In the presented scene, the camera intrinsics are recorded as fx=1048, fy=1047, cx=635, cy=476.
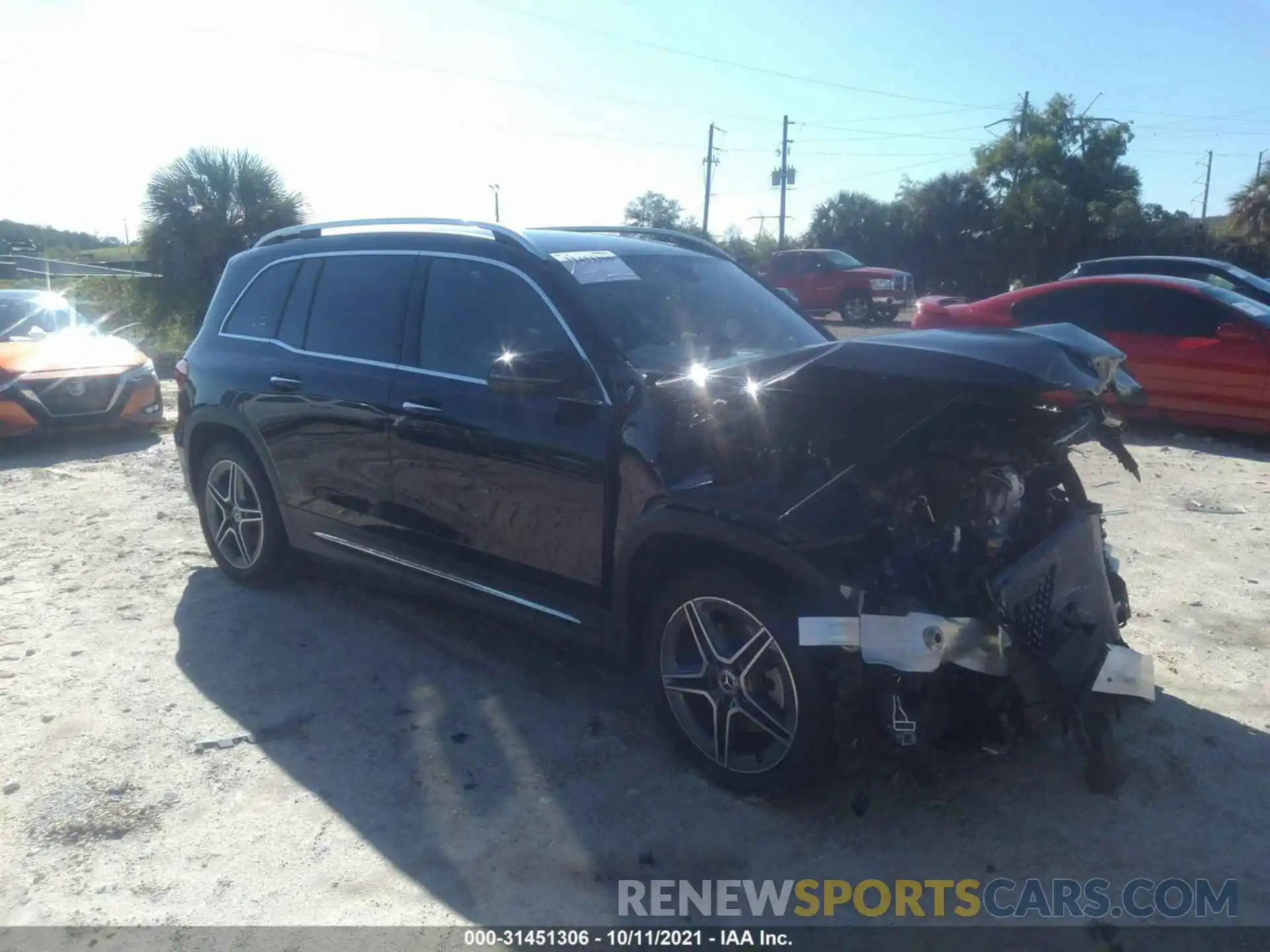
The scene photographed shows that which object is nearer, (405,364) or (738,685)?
(738,685)

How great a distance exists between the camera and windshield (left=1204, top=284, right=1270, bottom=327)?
9383 mm

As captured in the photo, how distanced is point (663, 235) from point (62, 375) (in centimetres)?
731

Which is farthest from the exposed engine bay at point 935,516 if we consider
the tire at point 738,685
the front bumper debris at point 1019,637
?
the tire at point 738,685

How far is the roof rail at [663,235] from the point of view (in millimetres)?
5234

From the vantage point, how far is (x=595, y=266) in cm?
440

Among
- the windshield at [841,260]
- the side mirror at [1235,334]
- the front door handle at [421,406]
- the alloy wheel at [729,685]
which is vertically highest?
the windshield at [841,260]

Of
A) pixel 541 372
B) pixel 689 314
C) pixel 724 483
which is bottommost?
pixel 724 483


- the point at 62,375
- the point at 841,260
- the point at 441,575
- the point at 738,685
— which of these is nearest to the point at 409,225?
the point at 441,575

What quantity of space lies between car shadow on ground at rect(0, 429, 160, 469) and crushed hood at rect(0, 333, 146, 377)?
629 millimetres

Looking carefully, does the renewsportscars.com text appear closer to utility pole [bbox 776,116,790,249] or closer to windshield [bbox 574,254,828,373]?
windshield [bbox 574,254,828,373]

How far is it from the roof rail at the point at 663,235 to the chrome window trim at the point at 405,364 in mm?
753

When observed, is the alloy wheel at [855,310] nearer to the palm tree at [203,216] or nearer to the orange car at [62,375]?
the palm tree at [203,216]

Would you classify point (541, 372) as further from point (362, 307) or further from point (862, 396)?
point (362, 307)

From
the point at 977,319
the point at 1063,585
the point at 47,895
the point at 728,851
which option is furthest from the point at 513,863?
the point at 977,319
